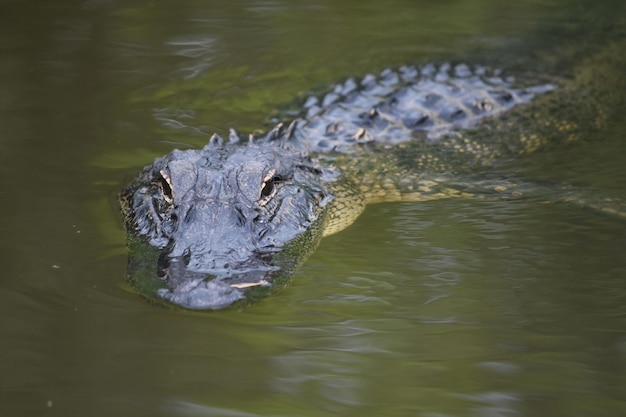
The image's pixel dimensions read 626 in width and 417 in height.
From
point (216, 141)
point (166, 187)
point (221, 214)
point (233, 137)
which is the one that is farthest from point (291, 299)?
point (233, 137)

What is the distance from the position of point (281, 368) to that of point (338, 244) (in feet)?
4.07

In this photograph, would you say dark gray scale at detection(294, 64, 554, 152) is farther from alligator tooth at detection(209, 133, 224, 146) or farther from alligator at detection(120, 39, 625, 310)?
alligator tooth at detection(209, 133, 224, 146)

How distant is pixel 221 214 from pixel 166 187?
47 centimetres

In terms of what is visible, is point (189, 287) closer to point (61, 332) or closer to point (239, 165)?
point (61, 332)

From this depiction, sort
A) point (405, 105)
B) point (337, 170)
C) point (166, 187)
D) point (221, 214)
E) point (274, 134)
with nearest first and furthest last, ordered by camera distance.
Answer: point (221, 214)
point (166, 187)
point (337, 170)
point (274, 134)
point (405, 105)

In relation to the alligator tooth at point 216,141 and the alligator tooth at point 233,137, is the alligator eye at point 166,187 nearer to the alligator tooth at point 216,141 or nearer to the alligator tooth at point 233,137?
the alligator tooth at point 216,141

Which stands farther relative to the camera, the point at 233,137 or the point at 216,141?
the point at 233,137

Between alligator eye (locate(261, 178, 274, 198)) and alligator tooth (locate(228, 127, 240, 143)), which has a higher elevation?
alligator tooth (locate(228, 127, 240, 143))

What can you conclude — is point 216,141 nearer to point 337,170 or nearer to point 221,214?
point 337,170

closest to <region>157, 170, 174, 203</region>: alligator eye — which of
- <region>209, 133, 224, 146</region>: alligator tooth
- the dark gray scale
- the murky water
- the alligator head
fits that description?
the alligator head

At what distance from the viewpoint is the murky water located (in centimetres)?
302

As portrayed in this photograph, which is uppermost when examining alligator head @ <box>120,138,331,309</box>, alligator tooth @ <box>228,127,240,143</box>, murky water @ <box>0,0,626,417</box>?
alligator tooth @ <box>228,127,240,143</box>

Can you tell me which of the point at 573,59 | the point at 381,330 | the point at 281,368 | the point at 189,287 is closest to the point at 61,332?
the point at 189,287

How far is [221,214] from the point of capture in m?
3.88
